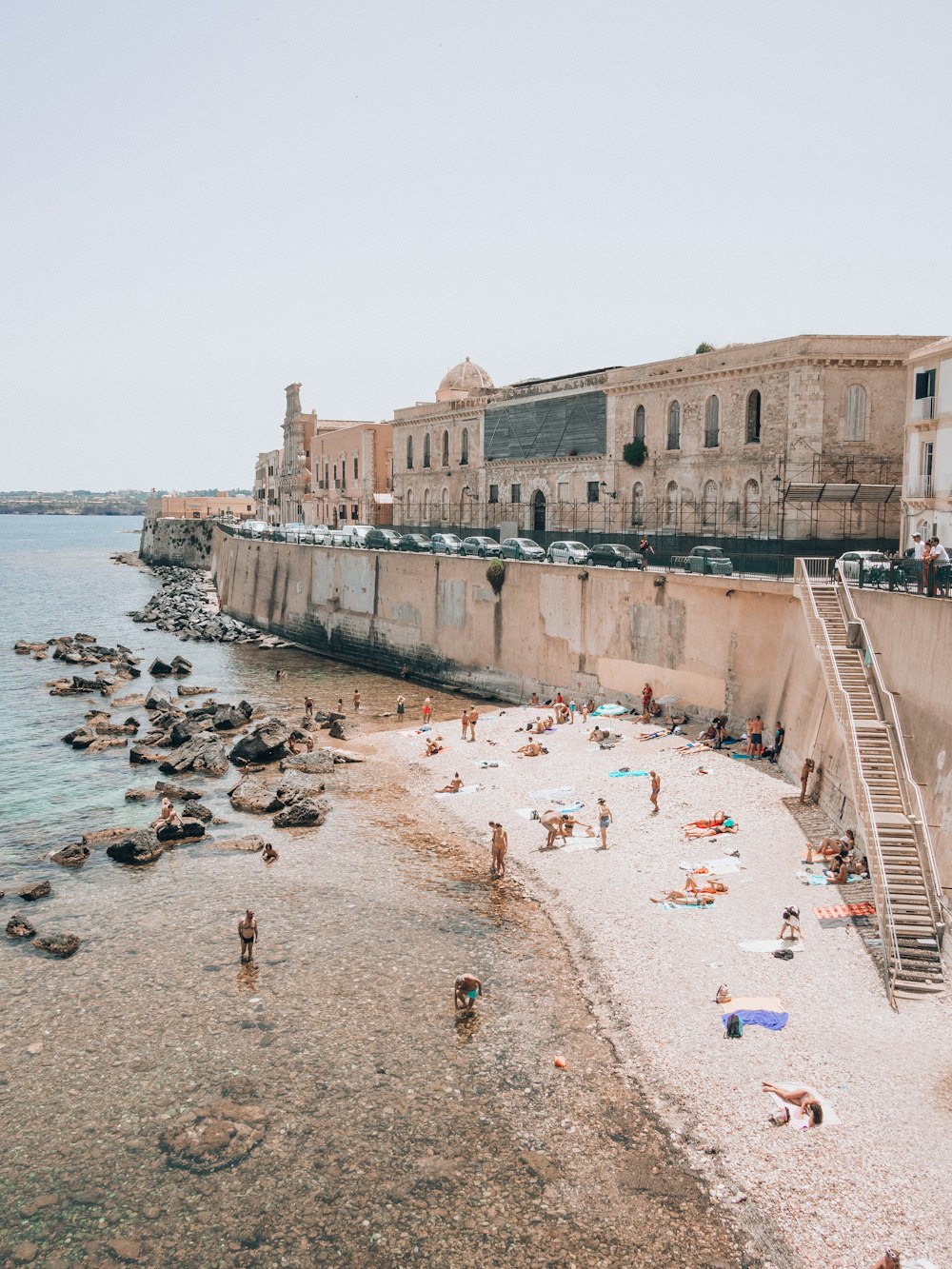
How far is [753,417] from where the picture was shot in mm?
38844

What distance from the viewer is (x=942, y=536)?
26.6m

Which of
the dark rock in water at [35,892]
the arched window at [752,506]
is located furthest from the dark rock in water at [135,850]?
the arched window at [752,506]

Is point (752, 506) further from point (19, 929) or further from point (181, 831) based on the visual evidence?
point (19, 929)

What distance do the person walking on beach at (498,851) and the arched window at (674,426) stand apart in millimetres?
26123

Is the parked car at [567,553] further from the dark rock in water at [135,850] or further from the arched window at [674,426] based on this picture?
the dark rock in water at [135,850]

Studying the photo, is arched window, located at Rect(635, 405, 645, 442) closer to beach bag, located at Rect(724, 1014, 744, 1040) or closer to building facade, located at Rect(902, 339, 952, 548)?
building facade, located at Rect(902, 339, 952, 548)

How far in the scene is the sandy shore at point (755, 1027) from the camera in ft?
35.4

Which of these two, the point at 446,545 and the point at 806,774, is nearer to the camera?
the point at 806,774

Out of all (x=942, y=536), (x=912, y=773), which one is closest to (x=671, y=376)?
(x=942, y=536)

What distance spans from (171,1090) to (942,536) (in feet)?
73.3

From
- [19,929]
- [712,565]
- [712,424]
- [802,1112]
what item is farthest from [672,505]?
[802,1112]

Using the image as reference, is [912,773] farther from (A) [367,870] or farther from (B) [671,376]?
(B) [671,376]

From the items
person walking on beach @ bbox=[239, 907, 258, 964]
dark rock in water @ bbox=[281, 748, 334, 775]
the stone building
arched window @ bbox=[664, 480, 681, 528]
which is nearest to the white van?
the stone building

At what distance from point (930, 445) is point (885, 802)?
1374 cm
